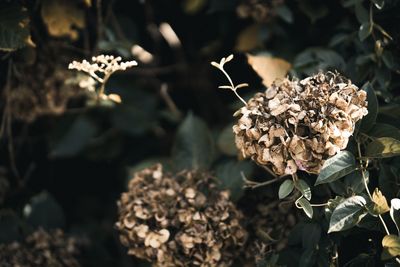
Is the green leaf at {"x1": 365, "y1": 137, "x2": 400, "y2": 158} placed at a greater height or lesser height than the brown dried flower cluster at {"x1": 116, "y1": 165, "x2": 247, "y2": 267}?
greater

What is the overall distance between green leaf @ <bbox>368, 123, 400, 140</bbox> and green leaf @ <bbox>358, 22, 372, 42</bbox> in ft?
0.71

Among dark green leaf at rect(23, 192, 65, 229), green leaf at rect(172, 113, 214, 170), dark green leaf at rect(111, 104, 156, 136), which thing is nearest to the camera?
green leaf at rect(172, 113, 214, 170)

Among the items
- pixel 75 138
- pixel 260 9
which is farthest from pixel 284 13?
pixel 75 138

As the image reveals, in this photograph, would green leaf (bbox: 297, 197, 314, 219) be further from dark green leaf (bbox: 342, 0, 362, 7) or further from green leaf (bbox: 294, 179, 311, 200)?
dark green leaf (bbox: 342, 0, 362, 7)

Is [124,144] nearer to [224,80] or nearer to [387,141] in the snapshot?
[224,80]

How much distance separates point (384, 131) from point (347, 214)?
189 millimetres

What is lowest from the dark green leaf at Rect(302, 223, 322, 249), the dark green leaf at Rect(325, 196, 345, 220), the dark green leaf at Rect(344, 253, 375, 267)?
the dark green leaf at Rect(344, 253, 375, 267)

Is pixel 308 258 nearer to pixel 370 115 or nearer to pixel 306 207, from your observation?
pixel 306 207

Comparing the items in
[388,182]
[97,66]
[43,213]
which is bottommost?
[43,213]

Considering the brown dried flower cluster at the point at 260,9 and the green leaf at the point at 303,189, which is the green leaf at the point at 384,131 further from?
the brown dried flower cluster at the point at 260,9

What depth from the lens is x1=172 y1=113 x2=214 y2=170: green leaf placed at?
1504 millimetres

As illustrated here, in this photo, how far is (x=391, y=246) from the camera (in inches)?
38.8

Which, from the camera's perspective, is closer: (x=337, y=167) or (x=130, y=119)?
(x=337, y=167)

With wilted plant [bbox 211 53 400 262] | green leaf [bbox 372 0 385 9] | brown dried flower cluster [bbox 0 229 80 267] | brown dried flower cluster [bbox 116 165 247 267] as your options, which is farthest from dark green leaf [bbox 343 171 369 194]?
brown dried flower cluster [bbox 0 229 80 267]
